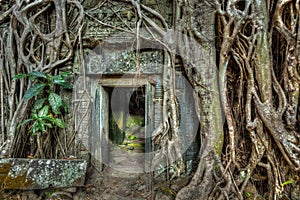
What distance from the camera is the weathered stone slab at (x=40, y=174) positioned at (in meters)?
2.35

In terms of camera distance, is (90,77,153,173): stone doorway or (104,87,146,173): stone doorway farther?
(104,87,146,173): stone doorway

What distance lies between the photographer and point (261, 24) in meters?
2.54

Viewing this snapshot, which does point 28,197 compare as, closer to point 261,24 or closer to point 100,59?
point 100,59

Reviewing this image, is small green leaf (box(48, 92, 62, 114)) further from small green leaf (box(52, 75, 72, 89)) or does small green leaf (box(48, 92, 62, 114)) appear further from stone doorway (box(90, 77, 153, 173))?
stone doorway (box(90, 77, 153, 173))

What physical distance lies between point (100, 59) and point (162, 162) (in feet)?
5.26

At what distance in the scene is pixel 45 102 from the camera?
113 inches

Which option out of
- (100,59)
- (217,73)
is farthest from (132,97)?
(217,73)

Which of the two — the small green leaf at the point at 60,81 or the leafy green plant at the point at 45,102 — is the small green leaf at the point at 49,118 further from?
the small green leaf at the point at 60,81

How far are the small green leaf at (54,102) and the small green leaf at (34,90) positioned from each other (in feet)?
0.45

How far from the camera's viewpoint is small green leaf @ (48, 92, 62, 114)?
2715 millimetres

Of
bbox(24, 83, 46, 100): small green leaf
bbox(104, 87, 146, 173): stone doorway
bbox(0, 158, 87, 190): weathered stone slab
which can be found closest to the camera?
bbox(0, 158, 87, 190): weathered stone slab

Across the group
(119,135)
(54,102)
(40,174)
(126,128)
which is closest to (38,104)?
(54,102)

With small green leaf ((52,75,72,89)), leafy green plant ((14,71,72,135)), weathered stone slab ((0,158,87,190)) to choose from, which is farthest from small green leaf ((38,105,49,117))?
weathered stone slab ((0,158,87,190))

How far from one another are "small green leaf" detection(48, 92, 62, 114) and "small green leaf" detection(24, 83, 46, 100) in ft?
0.45
